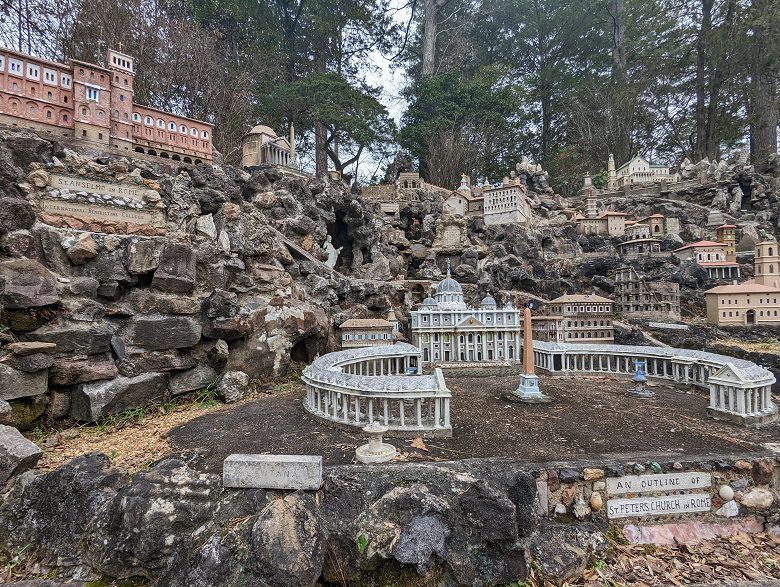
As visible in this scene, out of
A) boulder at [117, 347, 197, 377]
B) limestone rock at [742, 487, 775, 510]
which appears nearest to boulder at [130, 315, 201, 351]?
boulder at [117, 347, 197, 377]

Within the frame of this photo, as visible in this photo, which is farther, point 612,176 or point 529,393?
point 612,176

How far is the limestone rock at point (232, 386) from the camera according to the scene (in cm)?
1306

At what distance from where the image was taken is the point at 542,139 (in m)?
52.4

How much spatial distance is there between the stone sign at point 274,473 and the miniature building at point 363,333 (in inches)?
487

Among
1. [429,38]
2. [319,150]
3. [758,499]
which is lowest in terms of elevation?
[758,499]

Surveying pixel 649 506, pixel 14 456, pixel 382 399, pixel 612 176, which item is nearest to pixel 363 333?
pixel 382 399

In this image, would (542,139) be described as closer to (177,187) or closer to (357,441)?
(177,187)

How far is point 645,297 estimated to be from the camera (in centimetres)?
2470

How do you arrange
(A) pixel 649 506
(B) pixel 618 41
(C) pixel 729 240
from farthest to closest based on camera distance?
(B) pixel 618 41 < (C) pixel 729 240 < (A) pixel 649 506

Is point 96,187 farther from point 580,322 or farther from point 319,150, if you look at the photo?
point 319,150

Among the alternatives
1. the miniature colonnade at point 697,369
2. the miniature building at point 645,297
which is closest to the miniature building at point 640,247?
the miniature building at point 645,297

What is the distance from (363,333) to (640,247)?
89.8 ft

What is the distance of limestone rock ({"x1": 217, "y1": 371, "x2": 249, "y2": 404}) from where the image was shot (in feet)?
42.8

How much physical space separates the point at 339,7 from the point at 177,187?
3689 cm
